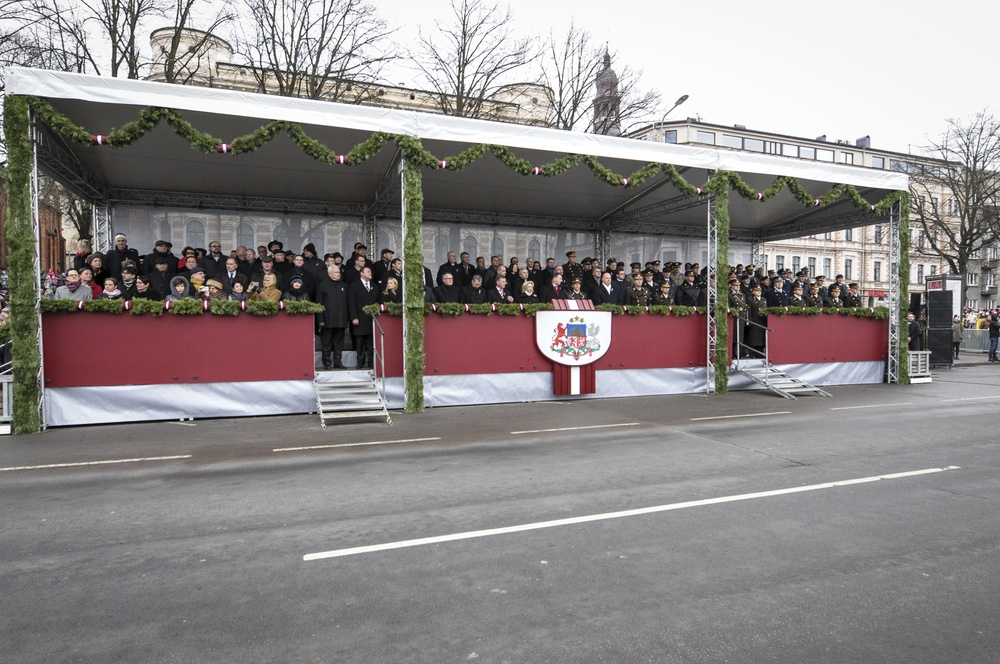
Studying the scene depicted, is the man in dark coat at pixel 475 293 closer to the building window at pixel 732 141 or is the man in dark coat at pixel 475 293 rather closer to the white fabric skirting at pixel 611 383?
the white fabric skirting at pixel 611 383

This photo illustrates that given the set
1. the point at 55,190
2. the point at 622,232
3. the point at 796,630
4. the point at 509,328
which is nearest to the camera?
the point at 796,630

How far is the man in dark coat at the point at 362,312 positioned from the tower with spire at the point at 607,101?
20118 millimetres

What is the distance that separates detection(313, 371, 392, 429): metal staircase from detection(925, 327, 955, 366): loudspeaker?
64.4 ft

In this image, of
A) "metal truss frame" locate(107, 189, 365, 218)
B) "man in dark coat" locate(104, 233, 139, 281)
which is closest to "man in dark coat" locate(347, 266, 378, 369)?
"metal truss frame" locate(107, 189, 365, 218)

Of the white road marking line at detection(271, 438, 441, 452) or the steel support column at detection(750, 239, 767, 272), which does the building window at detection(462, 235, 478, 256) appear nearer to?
the white road marking line at detection(271, 438, 441, 452)

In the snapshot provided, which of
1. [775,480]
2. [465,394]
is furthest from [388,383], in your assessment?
[775,480]

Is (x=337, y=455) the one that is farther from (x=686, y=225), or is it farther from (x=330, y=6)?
(x=330, y=6)

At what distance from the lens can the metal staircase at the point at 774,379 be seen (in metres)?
13.6

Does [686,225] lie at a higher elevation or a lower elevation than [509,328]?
higher

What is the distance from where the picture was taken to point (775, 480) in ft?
20.8

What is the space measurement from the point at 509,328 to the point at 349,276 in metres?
3.36

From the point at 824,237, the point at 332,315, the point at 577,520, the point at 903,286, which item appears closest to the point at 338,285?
the point at 332,315

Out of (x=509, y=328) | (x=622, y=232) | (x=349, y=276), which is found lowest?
(x=509, y=328)

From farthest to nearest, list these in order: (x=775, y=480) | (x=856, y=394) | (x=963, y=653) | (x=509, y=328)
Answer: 1. (x=856, y=394)
2. (x=509, y=328)
3. (x=775, y=480)
4. (x=963, y=653)
